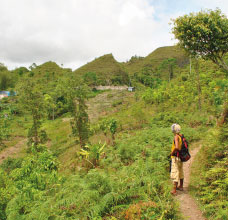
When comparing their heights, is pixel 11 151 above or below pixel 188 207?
below

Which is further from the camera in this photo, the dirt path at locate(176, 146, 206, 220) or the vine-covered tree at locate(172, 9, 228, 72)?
the vine-covered tree at locate(172, 9, 228, 72)

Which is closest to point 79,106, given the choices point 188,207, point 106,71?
point 188,207

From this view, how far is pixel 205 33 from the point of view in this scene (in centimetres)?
797

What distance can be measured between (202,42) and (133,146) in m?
5.49

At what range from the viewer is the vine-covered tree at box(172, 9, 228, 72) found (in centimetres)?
796

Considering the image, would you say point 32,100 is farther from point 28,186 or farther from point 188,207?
point 188,207

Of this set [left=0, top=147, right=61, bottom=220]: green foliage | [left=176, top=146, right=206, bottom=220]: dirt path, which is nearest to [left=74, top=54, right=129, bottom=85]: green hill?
[left=0, top=147, right=61, bottom=220]: green foliage

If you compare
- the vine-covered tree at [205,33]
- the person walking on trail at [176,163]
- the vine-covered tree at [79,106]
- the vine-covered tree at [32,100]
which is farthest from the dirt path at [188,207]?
the vine-covered tree at [32,100]

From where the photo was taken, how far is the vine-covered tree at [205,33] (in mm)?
7961

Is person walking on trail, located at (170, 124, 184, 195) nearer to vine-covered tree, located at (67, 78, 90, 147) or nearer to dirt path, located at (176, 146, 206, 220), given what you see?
dirt path, located at (176, 146, 206, 220)

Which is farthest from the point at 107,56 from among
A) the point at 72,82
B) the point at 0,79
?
the point at 72,82

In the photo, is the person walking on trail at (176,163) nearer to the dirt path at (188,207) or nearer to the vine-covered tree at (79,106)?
the dirt path at (188,207)

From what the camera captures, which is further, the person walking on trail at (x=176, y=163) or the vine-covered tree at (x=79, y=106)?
the vine-covered tree at (x=79, y=106)

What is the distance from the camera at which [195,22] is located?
808 centimetres
